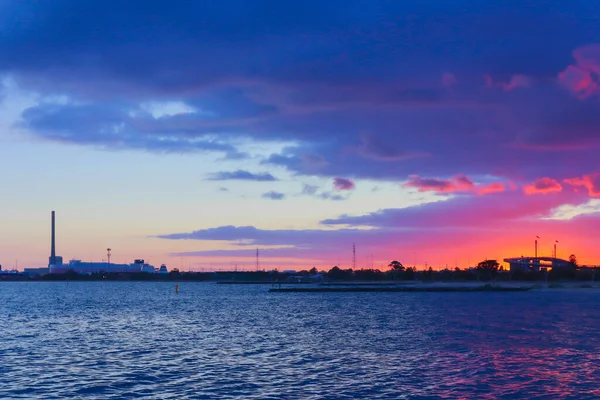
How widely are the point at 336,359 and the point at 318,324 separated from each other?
125 ft

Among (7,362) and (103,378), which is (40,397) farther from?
(7,362)

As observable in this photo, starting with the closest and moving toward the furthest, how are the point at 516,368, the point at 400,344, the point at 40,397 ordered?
1. the point at 40,397
2. the point at 516,368
3. the point at 400,344

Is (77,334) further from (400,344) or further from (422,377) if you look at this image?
(422,377)

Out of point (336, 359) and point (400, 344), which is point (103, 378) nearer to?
point (336, 359)

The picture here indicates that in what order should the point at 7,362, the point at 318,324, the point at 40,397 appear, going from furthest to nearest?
the point at 318,324 < the point at 7,362 < the point at 40,397

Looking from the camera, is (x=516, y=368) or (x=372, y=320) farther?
(x=372, y=320)

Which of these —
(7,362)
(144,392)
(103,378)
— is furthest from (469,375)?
(7,362)

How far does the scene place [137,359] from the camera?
5522cm

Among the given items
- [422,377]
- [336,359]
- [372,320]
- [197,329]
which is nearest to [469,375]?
[422,377]

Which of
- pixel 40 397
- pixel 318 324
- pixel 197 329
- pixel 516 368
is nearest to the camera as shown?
pixel 40 397

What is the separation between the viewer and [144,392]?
40.6m

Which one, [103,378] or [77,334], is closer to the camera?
[103,378]

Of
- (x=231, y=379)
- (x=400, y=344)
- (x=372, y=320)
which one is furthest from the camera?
(x=372, y=320)

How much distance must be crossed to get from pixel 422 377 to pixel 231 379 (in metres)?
13.5
